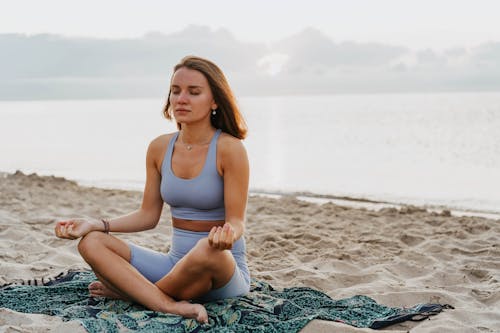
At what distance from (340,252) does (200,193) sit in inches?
90.3

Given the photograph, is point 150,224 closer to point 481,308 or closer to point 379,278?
point 379,278

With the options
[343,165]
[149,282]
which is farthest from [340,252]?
[343,165]

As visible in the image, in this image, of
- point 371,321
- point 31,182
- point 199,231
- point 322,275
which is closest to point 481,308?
point 371,321

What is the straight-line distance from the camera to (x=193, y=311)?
3209 millimetres

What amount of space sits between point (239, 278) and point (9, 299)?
1.43m

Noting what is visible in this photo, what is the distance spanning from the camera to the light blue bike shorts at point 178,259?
3.48m

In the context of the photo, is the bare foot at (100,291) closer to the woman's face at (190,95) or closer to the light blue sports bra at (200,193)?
the light blue sports bra at (200,193)

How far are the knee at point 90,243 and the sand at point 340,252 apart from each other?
40 cm

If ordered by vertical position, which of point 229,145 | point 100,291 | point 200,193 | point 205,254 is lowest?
point 100,291

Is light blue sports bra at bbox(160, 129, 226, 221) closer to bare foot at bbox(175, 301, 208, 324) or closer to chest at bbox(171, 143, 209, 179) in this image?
chest at bbox(171, 143, 209, 179)

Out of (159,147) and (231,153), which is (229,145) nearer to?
(231,153)

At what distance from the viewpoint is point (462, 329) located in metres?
3.25

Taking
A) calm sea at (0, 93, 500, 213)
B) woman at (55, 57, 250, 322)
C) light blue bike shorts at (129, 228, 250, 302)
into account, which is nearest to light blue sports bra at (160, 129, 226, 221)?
woman at (55, 57, 250, 322)

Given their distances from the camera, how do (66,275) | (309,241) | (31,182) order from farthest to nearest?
1. (31,182)
2. (309,241)
3. (66,275)
